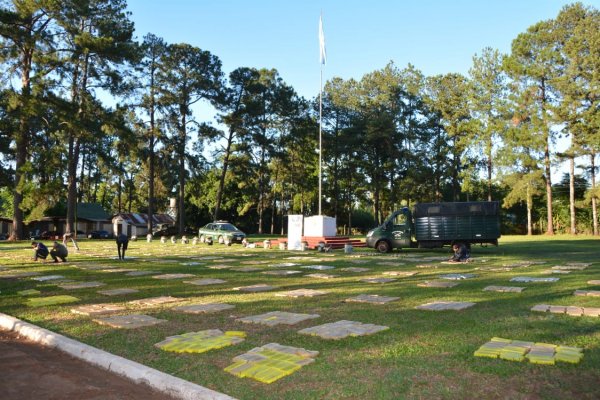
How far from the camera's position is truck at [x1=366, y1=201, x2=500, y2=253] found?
20.6 m

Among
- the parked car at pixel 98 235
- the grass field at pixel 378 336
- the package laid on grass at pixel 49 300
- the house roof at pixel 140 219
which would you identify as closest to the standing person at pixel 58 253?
the grass field at pixel 378 336

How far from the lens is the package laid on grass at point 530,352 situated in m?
4.50

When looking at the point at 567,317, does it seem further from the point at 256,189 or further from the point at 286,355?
the point at 256,189

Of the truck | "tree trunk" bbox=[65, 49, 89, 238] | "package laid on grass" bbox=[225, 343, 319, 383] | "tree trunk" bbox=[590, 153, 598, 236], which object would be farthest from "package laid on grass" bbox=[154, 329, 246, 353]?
"tree trunk" bbox=[590, 153, 598, 236]

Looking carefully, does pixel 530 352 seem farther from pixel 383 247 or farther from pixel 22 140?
pixel 22 140

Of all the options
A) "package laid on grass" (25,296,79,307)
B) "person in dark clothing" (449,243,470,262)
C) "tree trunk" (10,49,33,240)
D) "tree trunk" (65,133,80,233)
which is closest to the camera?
"package laid on grass" (25,296,79,307)

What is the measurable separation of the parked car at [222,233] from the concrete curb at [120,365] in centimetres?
2475

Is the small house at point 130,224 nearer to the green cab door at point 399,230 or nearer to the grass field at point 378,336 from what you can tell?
the green cab door at point 399,230

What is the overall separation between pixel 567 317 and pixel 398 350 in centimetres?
313

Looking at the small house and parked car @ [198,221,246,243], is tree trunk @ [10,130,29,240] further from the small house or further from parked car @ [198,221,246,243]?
the small house

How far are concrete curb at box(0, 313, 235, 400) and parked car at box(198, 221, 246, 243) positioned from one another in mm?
24750

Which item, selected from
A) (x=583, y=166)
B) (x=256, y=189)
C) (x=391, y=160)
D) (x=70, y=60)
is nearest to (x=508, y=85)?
(x=583, y=166)

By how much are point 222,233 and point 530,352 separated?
28661 millimetres

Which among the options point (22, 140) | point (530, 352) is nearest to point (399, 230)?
point (530, 352)
